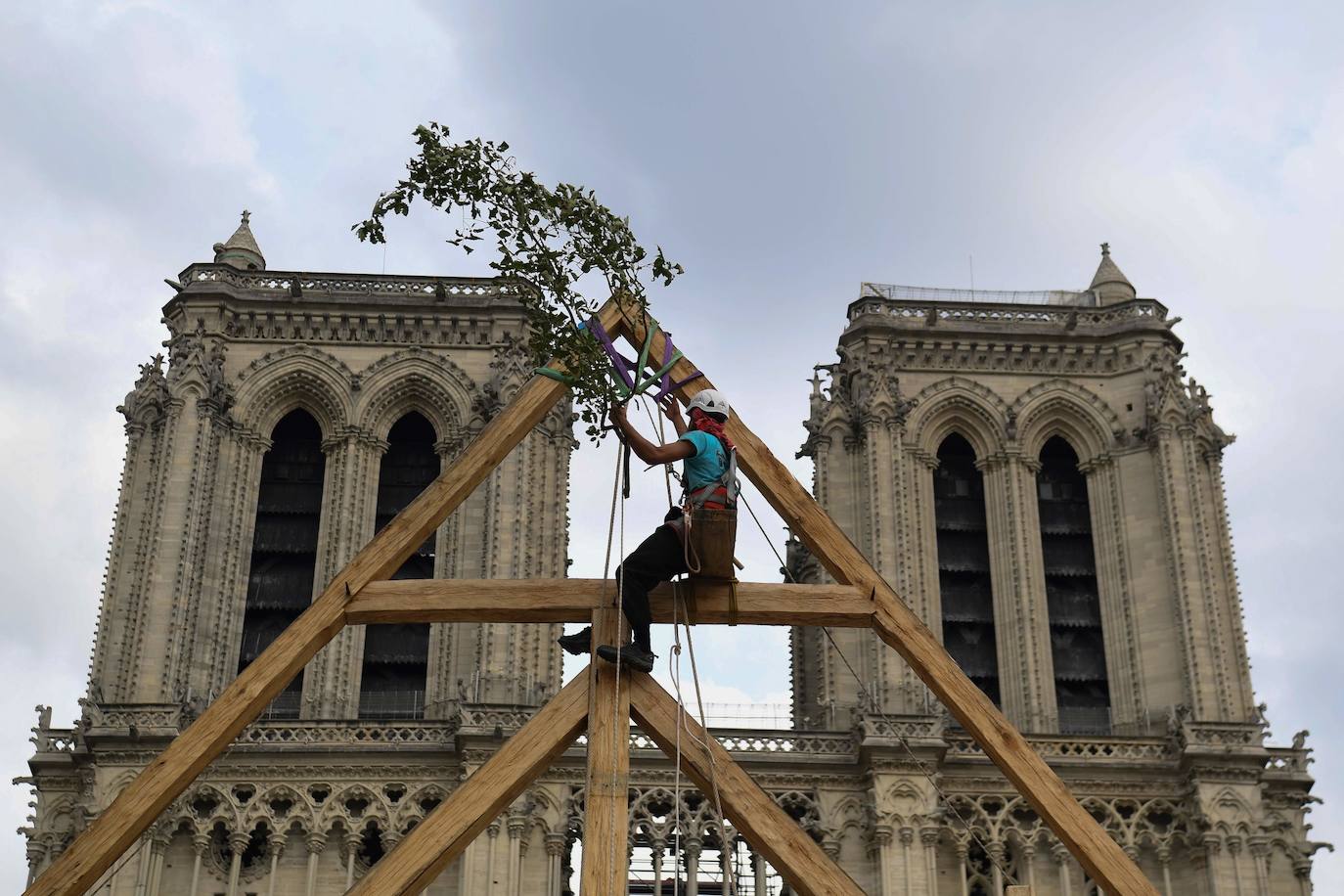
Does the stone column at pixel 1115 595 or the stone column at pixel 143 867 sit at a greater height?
the stone column at pixel 1115 595

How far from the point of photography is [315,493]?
139ft

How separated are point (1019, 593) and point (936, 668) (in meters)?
27.0

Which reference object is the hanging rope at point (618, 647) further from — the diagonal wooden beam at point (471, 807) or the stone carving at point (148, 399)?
the stone carving at point (148, 399)

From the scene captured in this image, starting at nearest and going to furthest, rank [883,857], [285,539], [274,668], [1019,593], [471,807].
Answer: [471,807]
[274,668]
[883,857]
[1019,593]
[285,539]

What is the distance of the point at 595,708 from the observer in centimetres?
1427

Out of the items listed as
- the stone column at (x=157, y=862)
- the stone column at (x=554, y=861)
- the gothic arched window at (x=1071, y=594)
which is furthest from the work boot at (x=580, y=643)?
the gothic arched window at (x=1071, y=594)

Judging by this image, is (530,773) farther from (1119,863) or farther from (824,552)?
(1119,863)

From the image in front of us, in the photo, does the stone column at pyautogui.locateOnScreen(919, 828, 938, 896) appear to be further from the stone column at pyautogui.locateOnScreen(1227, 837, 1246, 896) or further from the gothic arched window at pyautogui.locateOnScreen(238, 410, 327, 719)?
the gothic arched window at pyautogui.locateOnScreen(238, 410, 327, 719)

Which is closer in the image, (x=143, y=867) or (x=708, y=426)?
(x=708, y=426)

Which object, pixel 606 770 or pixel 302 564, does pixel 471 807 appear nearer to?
pixel 606 770

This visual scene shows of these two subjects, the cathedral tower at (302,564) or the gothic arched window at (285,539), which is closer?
the cathedral tower at (302,564)

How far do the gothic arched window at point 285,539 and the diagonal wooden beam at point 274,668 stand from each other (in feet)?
82.5

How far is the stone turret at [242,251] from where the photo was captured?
45031 mm

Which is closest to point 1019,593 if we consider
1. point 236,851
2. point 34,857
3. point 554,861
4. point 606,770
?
point 554,861
